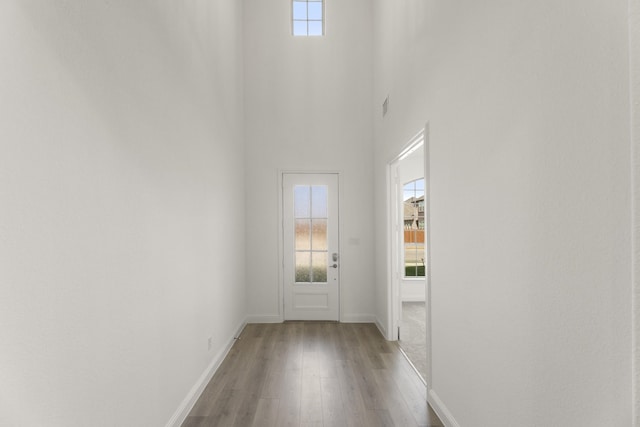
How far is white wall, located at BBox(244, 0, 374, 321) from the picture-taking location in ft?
16.8

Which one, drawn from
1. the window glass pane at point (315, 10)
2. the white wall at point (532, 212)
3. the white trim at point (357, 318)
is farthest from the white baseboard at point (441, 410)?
the window glass pane at point (315, 10)

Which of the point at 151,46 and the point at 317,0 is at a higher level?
the point at 317,0

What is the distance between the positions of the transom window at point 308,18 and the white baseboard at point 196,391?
4403 millimetres

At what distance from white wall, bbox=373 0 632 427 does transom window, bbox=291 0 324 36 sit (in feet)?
10.4

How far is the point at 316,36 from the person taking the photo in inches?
205

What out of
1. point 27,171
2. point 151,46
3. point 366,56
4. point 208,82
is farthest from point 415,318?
point 27,171

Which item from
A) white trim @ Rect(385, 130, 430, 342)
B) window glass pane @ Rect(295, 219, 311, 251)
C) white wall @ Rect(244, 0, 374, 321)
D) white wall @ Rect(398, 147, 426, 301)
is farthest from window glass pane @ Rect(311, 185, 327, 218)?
white wall @ Rect(398, 147, 426, 301)

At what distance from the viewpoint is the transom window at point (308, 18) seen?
527 cm

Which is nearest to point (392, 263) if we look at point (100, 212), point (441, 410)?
point (441, 410)

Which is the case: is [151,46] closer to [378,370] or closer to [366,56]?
[378,370]

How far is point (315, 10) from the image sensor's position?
17.4 ft

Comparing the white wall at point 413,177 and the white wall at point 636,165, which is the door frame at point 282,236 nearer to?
the white wall at point 413,177

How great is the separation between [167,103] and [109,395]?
1.76m

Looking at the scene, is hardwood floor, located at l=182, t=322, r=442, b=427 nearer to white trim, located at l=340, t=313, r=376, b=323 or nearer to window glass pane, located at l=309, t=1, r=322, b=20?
white trim, located at l=340, t=313, r=376, b=323
